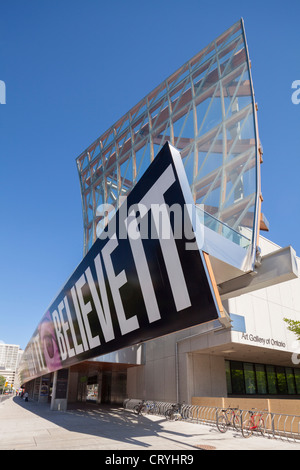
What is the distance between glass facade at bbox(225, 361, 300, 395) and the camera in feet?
84.3

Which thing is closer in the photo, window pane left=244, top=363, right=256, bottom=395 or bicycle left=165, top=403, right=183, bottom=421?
bicycle left=165, top=403, right=183, bottom=421

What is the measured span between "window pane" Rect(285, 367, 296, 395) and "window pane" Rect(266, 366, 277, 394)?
2.14 m

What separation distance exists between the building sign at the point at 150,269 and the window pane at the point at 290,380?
22.6 metres

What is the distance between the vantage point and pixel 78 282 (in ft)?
59.2

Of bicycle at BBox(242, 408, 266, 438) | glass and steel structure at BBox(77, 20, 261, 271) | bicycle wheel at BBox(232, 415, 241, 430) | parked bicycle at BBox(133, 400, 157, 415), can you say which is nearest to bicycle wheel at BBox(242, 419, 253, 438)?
bicycle at BBox(242, 408, 266, 438)

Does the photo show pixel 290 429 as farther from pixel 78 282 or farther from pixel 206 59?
pixel 206 59

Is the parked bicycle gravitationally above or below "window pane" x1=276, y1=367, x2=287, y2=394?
below

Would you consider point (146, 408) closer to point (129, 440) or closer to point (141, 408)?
point (141, 408)

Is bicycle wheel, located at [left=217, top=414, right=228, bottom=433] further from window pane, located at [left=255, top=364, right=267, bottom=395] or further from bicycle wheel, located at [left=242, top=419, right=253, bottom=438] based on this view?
window pane, located at [left=255, top=364, right=267, bottom=395]

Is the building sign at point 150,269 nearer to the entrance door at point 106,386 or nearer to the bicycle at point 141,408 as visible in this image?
the bicycle at point 141,408

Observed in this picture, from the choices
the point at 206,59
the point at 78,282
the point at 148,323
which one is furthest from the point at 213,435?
the point at 206,59
